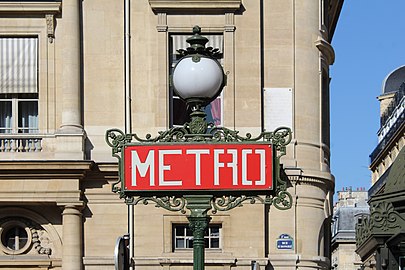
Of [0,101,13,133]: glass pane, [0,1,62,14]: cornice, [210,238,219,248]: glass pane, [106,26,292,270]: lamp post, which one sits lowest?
[106,26,292,270]: lamp post

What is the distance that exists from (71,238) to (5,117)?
369cm

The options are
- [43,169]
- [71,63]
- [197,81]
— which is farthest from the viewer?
[71,63]

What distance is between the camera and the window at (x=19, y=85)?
31.8 m

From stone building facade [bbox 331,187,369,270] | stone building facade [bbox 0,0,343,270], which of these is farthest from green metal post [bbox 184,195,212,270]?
stone building facade [bbox 331,187,369,270]

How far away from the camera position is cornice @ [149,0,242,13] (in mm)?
31672

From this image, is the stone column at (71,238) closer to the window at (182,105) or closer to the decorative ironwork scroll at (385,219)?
the window at (182,105)

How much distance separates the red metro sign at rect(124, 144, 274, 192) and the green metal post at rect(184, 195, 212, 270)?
15cm

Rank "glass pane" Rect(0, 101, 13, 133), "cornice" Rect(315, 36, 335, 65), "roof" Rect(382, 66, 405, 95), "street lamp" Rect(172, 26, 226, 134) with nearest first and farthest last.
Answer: "street lamp" Rect(172, 26, 226, 134)
"glass pane" Rect(0, 101, 13, 133)
"cornice" Rect(315, 36, 335, 65)
"roof" Rect(382, 66, 405, 95)

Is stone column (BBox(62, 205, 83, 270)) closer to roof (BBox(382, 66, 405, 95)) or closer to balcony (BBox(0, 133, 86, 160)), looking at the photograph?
balcony (BBox(0, 133, 86, 160))

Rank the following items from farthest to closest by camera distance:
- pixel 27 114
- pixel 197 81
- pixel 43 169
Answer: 1. pixel 27 114
2. pixel 43 169
3. pixel 197 81

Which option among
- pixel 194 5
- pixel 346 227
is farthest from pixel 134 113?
pixel 346 227

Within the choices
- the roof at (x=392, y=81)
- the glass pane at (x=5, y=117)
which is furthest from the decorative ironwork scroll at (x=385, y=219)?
the roof at (x=392, y=81)

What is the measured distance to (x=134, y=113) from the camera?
31812 mm

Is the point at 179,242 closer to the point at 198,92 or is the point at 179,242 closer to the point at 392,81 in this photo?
the point at 198,92
